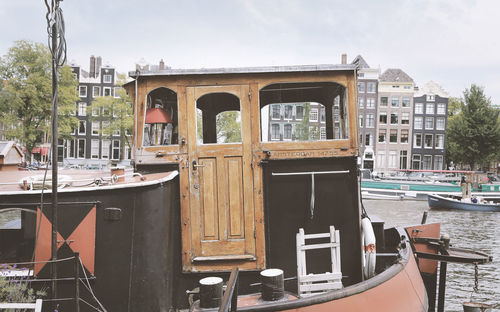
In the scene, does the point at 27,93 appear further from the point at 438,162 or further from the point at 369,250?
the point at 438,162

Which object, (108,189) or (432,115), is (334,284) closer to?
(108,189)

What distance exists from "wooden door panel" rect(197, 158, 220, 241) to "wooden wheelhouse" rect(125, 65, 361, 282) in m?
0.01

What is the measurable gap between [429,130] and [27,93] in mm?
41962

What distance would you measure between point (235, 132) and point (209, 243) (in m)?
1.40

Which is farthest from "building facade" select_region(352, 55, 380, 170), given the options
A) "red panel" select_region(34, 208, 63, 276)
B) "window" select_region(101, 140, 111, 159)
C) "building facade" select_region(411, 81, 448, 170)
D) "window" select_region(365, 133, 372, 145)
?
"red panel" select_region(34, 208, 63, 276)

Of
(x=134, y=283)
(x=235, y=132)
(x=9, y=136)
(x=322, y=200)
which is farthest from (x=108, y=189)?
(x=9, y=136)

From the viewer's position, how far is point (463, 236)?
659 inches

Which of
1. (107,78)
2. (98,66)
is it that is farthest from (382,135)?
(98,66)

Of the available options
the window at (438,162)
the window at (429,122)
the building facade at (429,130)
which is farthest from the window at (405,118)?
the window at (438,162)

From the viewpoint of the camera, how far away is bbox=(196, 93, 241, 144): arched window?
5.09m

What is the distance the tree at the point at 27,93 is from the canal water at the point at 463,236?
956 inches

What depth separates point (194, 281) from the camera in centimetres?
459

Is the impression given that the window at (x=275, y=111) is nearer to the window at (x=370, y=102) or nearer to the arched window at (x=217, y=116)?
the arched window at (x=217, y=116)

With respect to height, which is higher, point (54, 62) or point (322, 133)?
point (54, 62)
